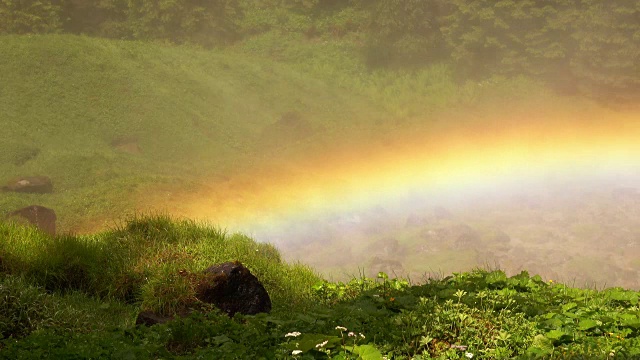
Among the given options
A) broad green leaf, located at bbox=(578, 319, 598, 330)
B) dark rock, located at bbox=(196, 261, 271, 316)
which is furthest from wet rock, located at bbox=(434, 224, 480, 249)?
broad green leaf, located at bbox=(578, 319, 598, 330)

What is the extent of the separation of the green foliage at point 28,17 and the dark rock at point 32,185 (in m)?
13.7

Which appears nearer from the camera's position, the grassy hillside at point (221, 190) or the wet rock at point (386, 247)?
the grassy hillside at point (221, 190)

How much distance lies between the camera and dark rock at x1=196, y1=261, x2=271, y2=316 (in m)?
8.79


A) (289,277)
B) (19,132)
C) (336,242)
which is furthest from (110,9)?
(289,277)

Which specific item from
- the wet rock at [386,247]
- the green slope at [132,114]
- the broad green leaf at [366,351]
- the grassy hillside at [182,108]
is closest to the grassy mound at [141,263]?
the broad green leaf at [366,351]

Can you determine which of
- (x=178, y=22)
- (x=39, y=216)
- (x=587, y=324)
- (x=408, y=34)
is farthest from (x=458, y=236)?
(x=178, y=22)

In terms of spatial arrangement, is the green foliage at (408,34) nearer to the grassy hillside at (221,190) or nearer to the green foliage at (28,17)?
the grassy hillside at (221,190)

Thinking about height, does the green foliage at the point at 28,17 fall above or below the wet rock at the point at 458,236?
above

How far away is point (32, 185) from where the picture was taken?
21.2m

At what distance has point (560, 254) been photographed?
18438 mm

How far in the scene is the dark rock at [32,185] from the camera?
69.1ft

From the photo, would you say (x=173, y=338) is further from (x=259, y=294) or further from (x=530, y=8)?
(x=530, y=8)

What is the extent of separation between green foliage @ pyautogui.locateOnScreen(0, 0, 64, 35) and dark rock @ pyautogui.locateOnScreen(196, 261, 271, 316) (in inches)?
1097

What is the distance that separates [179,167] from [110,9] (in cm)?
1583
